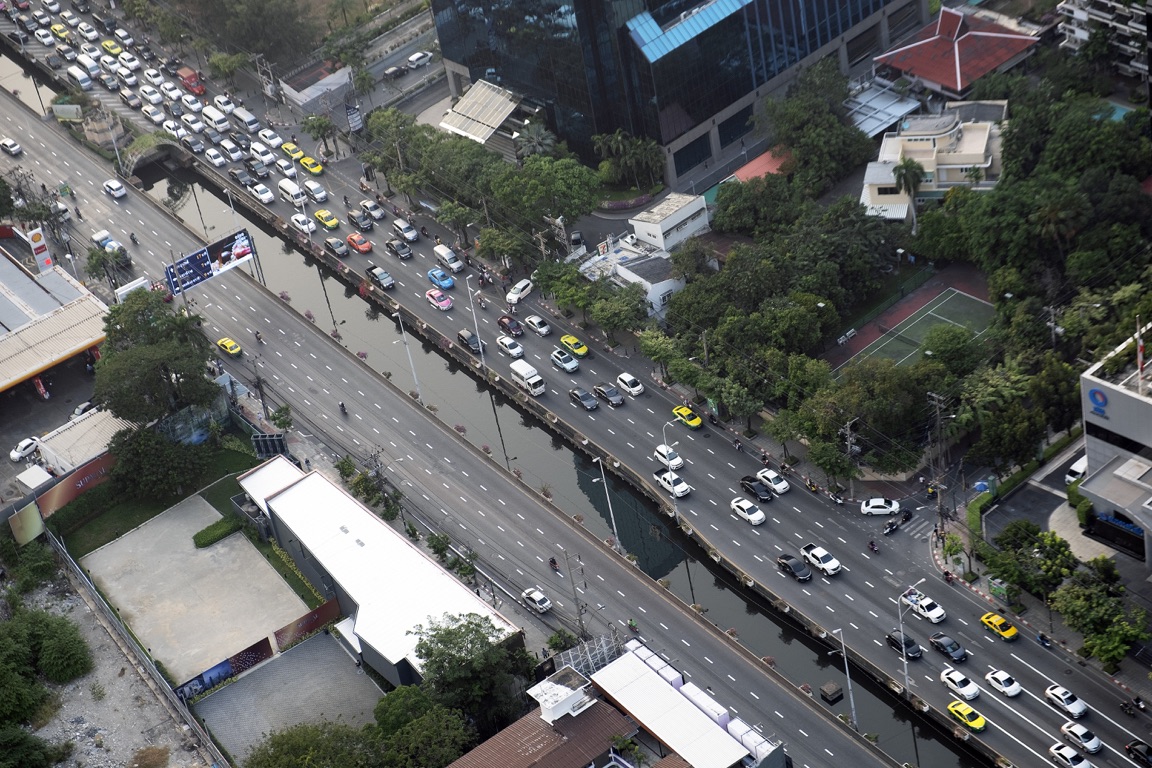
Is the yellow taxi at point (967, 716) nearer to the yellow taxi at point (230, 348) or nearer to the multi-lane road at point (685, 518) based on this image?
the multi-lane road at point (685, 518)

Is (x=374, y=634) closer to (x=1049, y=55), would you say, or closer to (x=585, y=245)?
(x=585, y=245)

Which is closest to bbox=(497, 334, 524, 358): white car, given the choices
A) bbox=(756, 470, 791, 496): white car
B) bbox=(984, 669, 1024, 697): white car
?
bbox=(756, 470, 791, 496): white car

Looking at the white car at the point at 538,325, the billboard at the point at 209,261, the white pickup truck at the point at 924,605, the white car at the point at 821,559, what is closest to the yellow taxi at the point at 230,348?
the billboard at the point at 209,261

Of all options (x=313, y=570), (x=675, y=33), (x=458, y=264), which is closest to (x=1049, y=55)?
(x=675, y=33)

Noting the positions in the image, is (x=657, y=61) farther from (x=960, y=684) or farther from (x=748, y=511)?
(x=960, y=684)

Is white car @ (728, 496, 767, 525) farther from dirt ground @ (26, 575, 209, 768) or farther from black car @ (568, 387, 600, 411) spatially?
dirt ground @ (26, 575, 209, 768)

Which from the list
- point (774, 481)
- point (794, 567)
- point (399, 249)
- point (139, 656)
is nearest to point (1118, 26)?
point (774, 481)
